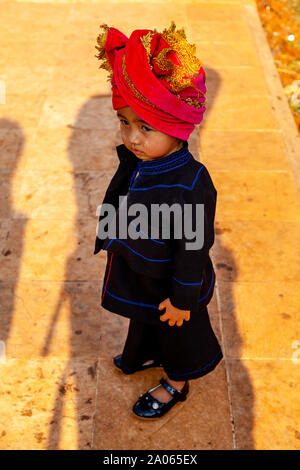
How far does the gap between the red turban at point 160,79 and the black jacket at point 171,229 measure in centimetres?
19

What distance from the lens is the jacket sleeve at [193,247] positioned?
2051 millimetres

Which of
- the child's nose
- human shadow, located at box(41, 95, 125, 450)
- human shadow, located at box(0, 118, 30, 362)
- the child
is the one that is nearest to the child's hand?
the child

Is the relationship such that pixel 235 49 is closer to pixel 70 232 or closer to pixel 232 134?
pixel 232 134

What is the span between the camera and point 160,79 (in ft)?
6.15

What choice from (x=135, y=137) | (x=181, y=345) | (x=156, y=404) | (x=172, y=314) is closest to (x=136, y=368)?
(x=156, y=404)

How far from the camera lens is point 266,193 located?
4133mm

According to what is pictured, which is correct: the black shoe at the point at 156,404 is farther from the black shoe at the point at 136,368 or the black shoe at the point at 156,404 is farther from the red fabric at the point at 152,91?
the red fabric at the point at 152,91

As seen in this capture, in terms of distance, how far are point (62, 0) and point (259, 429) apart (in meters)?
5.84

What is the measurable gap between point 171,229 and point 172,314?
40cm

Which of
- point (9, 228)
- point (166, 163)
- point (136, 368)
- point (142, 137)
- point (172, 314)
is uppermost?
point (142, 137)

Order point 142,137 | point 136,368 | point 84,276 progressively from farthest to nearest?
point 84,276 → point 136,368 → point 142,137

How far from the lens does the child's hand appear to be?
225 cm

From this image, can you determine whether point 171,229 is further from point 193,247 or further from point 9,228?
point 9,228
